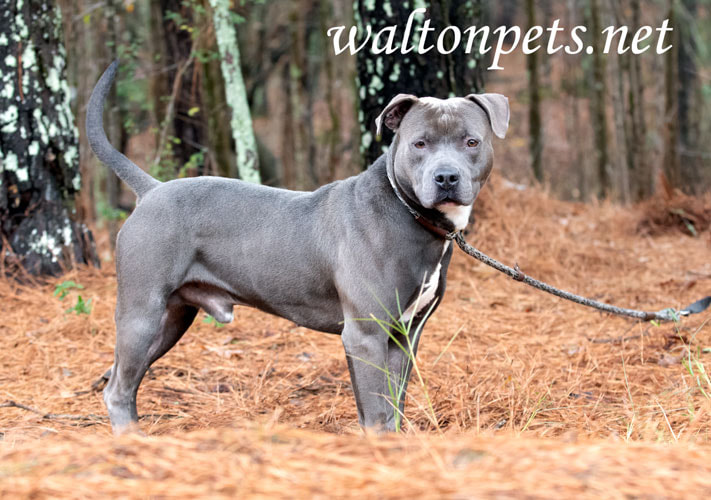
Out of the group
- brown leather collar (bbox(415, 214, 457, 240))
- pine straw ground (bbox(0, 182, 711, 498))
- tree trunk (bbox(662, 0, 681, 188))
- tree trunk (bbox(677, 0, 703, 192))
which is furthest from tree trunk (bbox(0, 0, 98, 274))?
tree trunk (bbox(677, 0, 703, 192))

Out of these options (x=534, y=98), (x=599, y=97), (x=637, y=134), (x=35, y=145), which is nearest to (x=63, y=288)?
(x=35, y=145)

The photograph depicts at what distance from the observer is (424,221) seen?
11.1 feet

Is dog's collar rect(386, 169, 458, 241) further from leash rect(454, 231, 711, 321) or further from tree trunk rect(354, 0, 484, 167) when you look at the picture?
tree trunk rect(354, 0, 484, 167)

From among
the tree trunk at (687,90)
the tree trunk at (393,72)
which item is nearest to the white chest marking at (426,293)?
the tree trunk at (393,72)

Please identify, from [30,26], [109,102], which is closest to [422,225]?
[30,26]

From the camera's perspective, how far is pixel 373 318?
10.6 ft

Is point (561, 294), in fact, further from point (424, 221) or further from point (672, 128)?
point (672, 128)

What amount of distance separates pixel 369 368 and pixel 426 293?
0.46 metres

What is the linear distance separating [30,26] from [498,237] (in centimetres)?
449

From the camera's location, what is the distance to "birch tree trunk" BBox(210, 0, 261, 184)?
6.36m

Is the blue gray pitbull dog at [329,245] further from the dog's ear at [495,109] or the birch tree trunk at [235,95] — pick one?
the birch tree trunk at [235,95]

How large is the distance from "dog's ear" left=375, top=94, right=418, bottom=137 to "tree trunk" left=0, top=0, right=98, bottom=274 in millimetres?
3428

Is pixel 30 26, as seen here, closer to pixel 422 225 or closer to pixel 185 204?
pixel 185 204

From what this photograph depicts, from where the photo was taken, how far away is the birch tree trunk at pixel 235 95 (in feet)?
20.9
